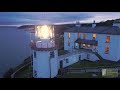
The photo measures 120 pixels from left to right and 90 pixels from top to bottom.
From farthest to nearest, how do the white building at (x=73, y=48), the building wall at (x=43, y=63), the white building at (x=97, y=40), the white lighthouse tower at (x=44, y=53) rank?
the white building at (x=97, y=40), the building wall at (x=43, y=63), the white building at (x=73, y=48), the white lighthouse tower at (x=44, y=53)

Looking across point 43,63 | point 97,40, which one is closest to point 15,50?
point 43,63

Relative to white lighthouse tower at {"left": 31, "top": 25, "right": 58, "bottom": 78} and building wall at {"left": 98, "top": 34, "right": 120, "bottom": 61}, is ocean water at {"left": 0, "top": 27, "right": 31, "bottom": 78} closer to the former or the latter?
white lighthouse tower at {"left": 31, "top": 25, "right": 58, "bottom": 78}

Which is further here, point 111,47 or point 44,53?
point 111,47

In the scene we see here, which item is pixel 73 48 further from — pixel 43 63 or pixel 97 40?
pixel 43 63

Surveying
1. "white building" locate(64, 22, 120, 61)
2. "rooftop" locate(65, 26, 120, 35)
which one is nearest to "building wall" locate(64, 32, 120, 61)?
"white building" locate(64, 22, 120, 61)

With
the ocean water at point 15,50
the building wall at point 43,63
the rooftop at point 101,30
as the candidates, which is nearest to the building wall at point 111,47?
the rooftop at point 101,30

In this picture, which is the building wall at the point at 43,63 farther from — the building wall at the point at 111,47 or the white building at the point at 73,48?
the building wall at the point at 111,47
